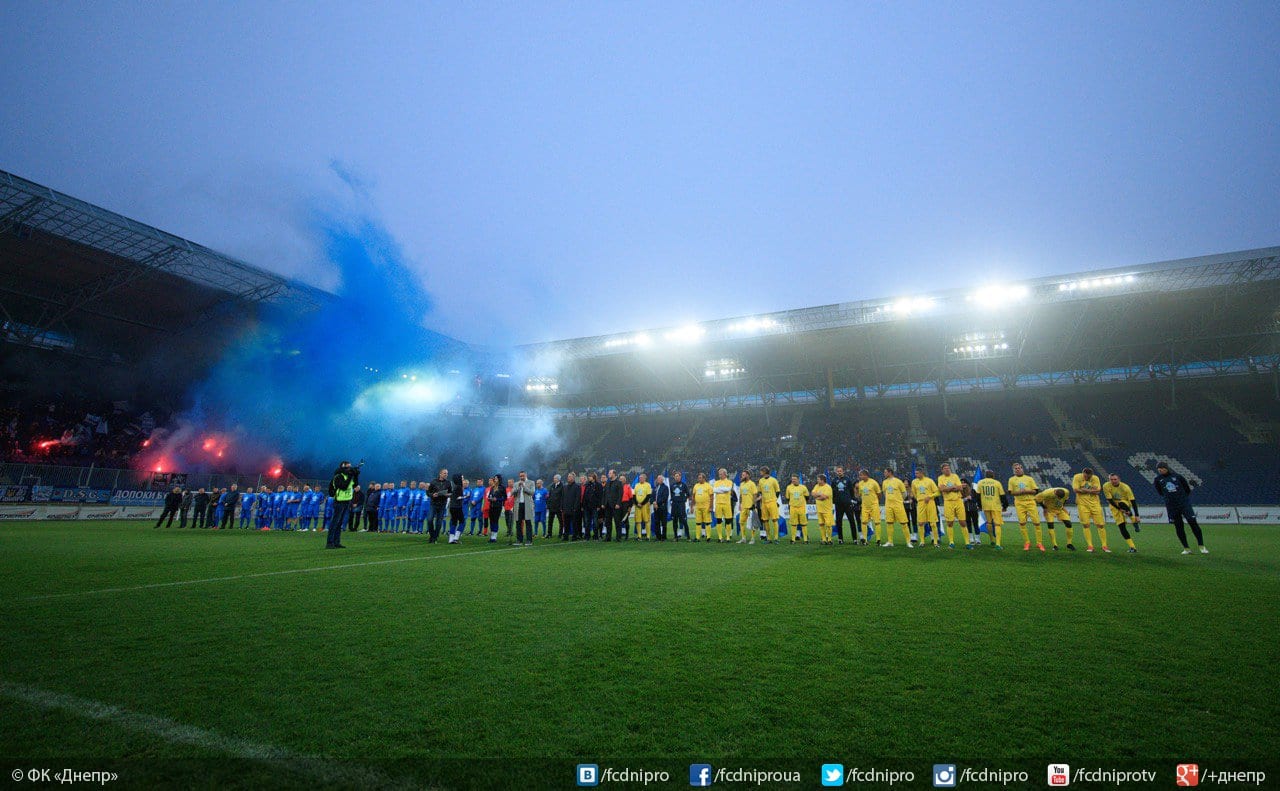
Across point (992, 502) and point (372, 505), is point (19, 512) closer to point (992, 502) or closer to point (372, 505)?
point (372, 505)

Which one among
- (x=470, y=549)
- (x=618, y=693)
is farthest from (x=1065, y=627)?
(x=470, y=549)

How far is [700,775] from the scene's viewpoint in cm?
200

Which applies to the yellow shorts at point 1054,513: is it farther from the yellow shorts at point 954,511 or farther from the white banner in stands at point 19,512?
the white banner in stands at point 19,512

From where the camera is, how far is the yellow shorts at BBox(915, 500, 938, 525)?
11.4m

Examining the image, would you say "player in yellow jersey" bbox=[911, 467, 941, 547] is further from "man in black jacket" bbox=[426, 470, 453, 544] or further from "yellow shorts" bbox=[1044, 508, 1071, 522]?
"man in black jacket" bbox=[426, 470, 453, 544]

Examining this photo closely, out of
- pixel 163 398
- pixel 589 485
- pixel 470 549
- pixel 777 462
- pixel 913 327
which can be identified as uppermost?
pixel 913 327

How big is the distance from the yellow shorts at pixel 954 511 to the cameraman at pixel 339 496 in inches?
496

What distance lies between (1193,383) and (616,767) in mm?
45479

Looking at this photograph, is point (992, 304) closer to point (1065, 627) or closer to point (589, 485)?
point (589, 485)

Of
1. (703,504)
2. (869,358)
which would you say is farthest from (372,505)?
(869,358)

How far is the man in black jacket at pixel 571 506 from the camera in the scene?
→ 13.8 m

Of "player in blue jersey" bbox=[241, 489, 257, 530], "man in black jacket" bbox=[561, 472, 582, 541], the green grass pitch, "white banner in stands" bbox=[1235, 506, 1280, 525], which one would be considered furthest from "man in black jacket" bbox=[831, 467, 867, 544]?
"player in blue jersey" bbox=[241, 489, 257, 530]

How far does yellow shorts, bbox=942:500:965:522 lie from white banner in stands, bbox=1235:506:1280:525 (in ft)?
61.3

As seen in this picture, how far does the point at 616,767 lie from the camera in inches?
81.8
